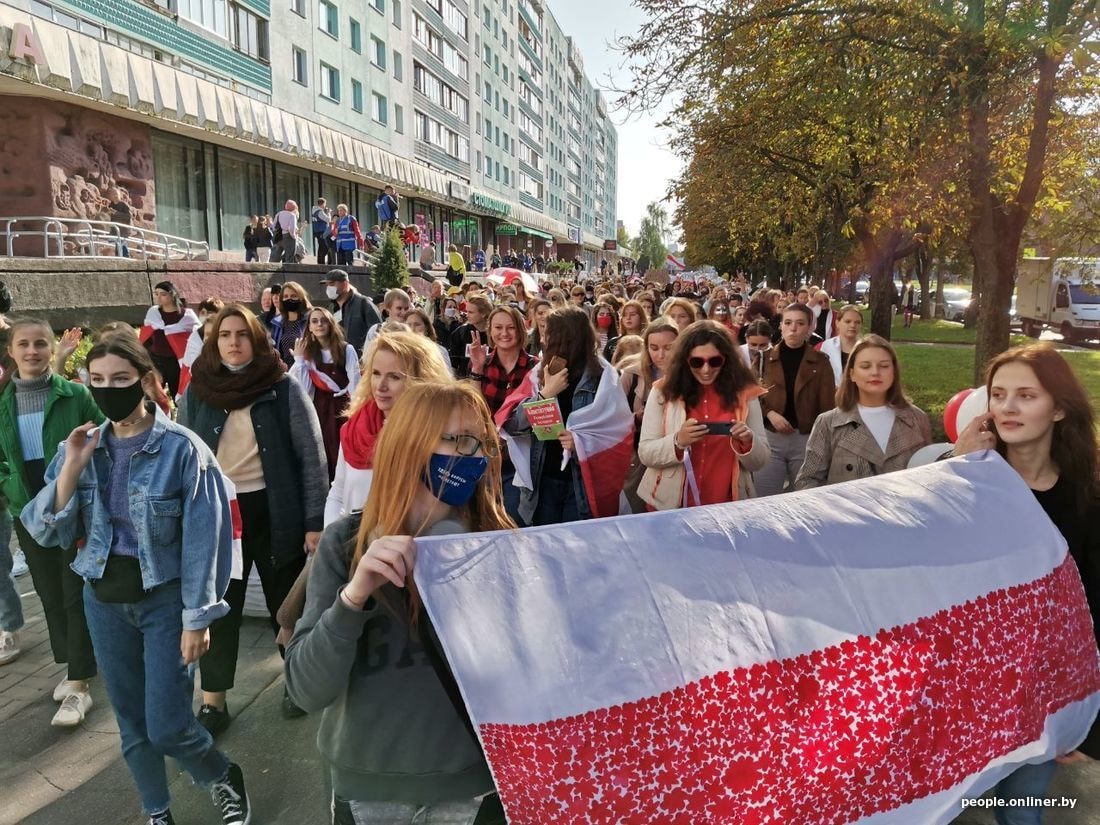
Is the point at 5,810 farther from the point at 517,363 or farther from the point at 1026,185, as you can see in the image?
the point at 1026,185

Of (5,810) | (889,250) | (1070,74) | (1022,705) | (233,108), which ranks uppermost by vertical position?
(233,108)

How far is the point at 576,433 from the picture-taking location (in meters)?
4.86

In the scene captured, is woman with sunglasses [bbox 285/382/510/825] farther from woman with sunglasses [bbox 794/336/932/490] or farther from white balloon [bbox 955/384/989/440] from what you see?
woman with sunglasses [bbox 794/336/932/490]

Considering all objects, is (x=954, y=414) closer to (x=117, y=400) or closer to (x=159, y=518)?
(x=159, y=518)

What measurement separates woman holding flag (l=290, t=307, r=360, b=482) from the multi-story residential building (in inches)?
525

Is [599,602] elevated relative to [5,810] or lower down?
elevated

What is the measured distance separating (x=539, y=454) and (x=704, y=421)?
127cm

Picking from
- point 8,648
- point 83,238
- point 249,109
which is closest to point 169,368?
point 8,648

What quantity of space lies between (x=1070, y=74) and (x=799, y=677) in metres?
10.4

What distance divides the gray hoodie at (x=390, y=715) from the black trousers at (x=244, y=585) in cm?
228

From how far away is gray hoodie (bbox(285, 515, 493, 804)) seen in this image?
6.07 feet

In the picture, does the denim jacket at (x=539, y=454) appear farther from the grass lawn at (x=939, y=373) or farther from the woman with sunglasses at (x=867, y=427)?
the grass lawn at (x=939, y=373)

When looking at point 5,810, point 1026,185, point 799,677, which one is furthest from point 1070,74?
point 5,810

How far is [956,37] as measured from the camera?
27.8 feet
